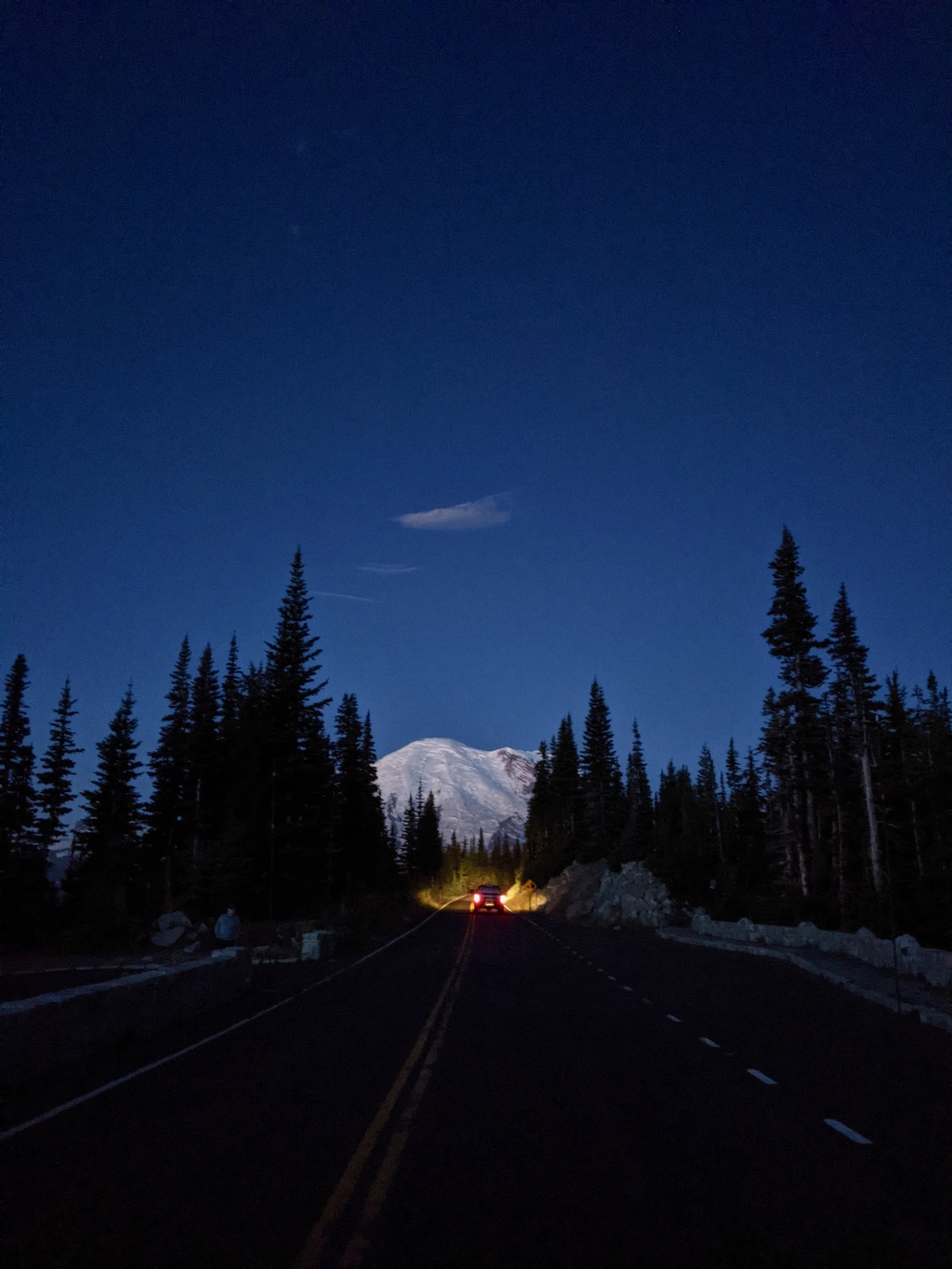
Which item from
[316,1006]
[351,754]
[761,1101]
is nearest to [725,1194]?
[761,1101]

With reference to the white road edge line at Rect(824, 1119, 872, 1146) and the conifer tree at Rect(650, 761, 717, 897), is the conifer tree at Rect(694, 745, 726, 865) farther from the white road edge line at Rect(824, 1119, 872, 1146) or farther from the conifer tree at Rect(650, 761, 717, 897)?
the white road edge line at Rect(824, 1119, 872, 1146)

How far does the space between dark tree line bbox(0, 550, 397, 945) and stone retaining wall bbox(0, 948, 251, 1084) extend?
19.7 m

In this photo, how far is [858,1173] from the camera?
641 centimetres

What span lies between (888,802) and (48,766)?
56.2 meters

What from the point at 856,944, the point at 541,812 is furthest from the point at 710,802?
the point at 856,944

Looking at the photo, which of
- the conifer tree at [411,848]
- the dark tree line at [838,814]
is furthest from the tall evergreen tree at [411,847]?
the dark tree line at [838,814]

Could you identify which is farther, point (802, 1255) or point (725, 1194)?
point (725, 1194)

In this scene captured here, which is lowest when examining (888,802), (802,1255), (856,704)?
(802,1255)

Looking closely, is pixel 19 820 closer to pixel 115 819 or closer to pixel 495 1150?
pixel 115 819

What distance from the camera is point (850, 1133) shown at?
7535mm

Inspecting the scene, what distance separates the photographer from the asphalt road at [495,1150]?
198 inches

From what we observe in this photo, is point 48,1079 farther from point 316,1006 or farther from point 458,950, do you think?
point 458,950

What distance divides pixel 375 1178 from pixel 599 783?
86297 millimetres

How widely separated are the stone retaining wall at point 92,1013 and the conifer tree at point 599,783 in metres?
72.3
